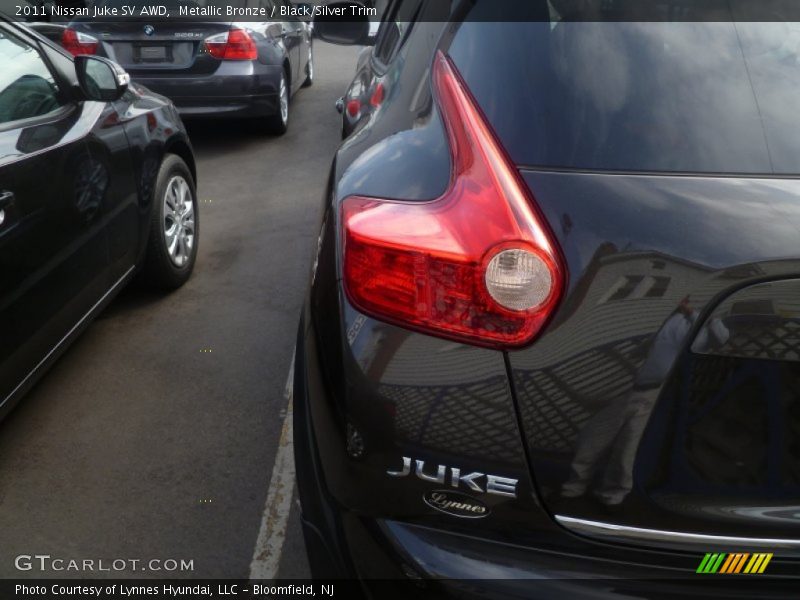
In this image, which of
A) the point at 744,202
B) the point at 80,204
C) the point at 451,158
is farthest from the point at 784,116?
the point at 80,204

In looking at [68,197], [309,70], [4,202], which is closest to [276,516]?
[4,202]

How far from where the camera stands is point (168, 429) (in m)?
3.22

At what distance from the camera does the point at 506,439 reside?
1.46 metres

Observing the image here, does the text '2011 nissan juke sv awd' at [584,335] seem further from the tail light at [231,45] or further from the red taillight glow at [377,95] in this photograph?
the tail light at [231,45]

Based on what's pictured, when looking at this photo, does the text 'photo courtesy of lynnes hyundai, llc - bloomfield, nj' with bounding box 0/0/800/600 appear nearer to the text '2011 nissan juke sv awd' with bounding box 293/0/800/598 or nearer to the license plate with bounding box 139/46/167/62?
the text '2011 nissan juke sv awd' with bounding box 293/0/800/598

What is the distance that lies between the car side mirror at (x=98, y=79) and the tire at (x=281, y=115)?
167 inches

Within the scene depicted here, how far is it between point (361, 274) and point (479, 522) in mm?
525

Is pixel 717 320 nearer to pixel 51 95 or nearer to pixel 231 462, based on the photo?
pixel 231 462

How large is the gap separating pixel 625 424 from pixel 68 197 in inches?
97.5

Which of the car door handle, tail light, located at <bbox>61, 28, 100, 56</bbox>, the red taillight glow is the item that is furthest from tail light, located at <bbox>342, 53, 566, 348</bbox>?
tail light, located at <bbox>61, 28, 100, 56</bbox>

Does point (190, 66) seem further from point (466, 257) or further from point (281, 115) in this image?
point (466, 257)

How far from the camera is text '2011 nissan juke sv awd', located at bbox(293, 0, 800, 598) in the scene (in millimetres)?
1380

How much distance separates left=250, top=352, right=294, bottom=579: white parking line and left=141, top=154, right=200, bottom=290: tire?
1.47m

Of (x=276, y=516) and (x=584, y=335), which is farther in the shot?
(x=276, y=516)
